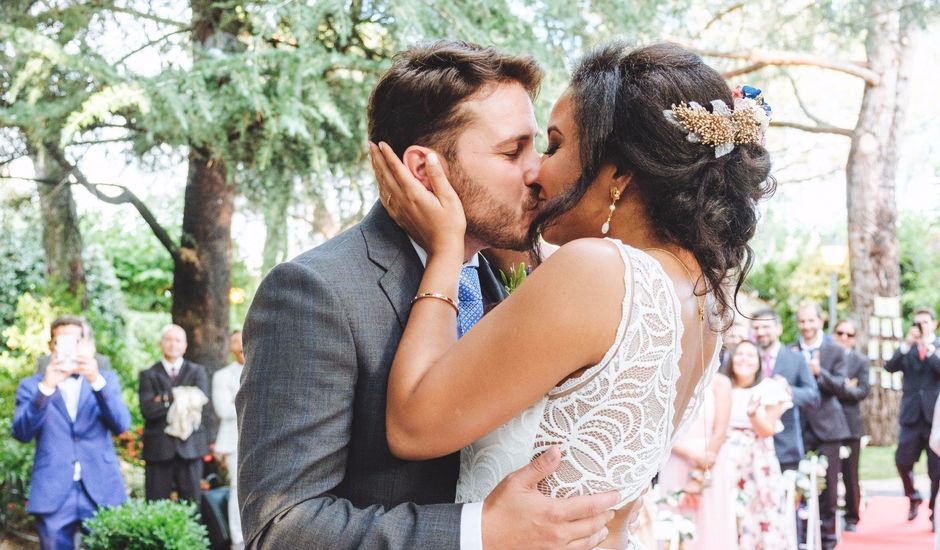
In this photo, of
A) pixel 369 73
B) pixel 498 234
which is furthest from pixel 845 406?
pixel 498 234

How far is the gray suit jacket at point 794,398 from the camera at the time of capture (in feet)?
28.6

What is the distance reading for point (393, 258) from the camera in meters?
2.12

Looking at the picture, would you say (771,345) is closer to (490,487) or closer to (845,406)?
(845,406)

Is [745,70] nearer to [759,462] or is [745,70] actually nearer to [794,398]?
[794,398]

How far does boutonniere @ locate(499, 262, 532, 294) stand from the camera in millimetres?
2585

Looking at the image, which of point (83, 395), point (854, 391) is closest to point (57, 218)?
point (83, 395)

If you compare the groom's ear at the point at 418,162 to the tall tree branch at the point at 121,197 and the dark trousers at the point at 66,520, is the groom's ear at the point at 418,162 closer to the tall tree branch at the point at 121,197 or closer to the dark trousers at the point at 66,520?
the dark trousers at the point at 66,520

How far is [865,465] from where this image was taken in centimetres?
1697

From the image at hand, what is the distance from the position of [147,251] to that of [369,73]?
18.0 m

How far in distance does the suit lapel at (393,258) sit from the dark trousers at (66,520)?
5549 millimetres

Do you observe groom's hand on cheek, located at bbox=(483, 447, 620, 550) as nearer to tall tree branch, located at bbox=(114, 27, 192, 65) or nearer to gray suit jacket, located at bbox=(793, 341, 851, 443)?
tall tree branch, located at bbox=(114, 27, 192, 65)

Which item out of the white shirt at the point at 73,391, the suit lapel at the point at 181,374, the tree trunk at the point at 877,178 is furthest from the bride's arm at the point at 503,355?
the tree trunk at the point at 877,178

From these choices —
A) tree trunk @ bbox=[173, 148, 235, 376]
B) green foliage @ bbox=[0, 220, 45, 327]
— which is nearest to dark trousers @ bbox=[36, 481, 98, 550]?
tree trunk @ bbox=[173, 148, 235, 376]

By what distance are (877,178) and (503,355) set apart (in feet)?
55.8
